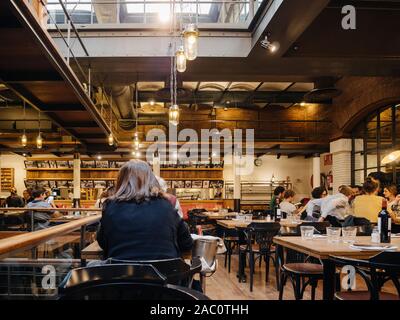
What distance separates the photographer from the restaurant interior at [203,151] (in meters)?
2.45

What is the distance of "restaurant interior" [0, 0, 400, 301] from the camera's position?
2451mm

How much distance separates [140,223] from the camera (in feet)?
7.58

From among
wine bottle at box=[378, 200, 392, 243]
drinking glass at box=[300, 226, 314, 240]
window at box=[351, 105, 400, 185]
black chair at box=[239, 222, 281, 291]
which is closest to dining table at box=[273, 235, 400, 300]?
wine bottle at box=[378, 200, 392, 243]

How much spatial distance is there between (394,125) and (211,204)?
6467 millimetres

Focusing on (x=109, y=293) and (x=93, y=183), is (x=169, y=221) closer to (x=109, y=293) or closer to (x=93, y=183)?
(x=109, y=293)

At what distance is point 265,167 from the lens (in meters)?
18.2

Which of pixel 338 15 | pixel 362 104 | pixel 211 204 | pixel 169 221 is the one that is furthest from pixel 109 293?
pixel 211 204

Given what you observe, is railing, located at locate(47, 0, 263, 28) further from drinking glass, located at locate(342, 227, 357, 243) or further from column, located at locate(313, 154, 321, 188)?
column, located at locate(313, 154, 321, 188)

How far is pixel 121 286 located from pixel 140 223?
3.05 ft

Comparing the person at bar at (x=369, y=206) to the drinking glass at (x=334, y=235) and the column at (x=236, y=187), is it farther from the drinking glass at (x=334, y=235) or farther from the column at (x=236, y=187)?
the column at (x=236, y=187)

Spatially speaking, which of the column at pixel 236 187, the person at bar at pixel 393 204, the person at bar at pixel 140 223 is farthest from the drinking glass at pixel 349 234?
the column at pixel 236 187

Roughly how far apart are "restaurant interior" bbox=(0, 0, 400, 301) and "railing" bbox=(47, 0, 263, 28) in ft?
0.17

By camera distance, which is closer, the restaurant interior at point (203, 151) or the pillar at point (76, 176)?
the restaurant interior at point (203, 151)

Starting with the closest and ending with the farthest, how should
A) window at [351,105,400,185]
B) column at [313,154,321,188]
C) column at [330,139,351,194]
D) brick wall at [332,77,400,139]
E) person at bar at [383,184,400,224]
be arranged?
person at bar at [383,184,400,224] → brick wall at [332,77,400,139] → window at [351,105,400,185] → column at [330,139,351,194] → column at [313,154,321,188]
